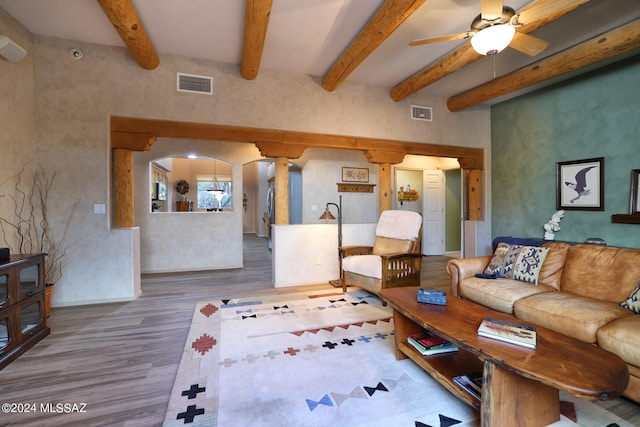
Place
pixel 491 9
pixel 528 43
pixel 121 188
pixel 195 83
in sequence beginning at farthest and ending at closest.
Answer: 1. pixel 195 83
2. pixel 121 188
3. pixel 528 43
4. pixel 491 9

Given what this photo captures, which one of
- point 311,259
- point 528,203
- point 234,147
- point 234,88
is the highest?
point 234,88

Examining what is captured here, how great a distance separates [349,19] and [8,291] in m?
3.78

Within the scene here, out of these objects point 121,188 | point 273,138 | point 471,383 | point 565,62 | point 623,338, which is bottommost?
point 471,383

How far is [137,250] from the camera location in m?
3.82

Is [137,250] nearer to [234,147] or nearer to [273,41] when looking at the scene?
[234,147]

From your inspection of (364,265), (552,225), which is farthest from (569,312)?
(552,225)

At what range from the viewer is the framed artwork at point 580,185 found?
370cm

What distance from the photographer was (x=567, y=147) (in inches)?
160

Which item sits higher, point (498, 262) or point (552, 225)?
point (552, 225)

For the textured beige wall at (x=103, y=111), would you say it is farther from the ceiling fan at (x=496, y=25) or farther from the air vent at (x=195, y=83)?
the ceiling fan at (x=496, y=25)

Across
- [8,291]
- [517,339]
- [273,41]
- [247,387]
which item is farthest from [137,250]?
[517,339]

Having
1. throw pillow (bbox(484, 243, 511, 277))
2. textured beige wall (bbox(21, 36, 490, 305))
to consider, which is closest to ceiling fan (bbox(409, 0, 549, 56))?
throw pillow (bbox(484, 243, 511, 277))

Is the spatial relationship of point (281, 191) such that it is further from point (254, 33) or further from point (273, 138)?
point (254, 33)

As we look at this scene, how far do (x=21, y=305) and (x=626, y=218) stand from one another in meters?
6.20
